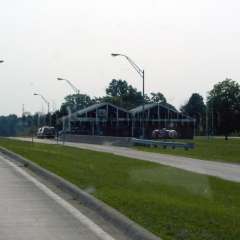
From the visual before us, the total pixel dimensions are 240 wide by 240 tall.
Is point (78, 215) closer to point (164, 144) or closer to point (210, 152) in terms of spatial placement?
point (210, 152)

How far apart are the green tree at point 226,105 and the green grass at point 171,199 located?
12197cm

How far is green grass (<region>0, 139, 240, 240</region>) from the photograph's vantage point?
1023 cm

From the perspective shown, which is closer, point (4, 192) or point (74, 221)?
point (74, 221)

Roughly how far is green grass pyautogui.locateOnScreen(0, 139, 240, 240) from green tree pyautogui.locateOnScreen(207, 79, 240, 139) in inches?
4802

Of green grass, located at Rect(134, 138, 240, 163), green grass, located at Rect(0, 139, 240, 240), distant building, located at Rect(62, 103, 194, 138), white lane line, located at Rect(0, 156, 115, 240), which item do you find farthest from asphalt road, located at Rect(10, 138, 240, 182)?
distant building, located at Rect(62, 103, 194, 138)

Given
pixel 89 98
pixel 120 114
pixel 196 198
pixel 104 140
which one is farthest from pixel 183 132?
pixel 196 198

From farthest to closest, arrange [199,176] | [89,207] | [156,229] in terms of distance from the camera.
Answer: [199,176] → [89,207] → [156,229]

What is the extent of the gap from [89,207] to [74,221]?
1.97 metres

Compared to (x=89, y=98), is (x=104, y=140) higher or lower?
lower

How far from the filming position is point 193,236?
958 cm

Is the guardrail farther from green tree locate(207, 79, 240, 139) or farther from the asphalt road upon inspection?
green tree locate(207, 79, 240, 139)

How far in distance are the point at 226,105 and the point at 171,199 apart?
13681 centimetres

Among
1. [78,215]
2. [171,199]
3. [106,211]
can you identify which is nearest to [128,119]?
[171,199]

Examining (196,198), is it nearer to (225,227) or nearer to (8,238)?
(225,227)
